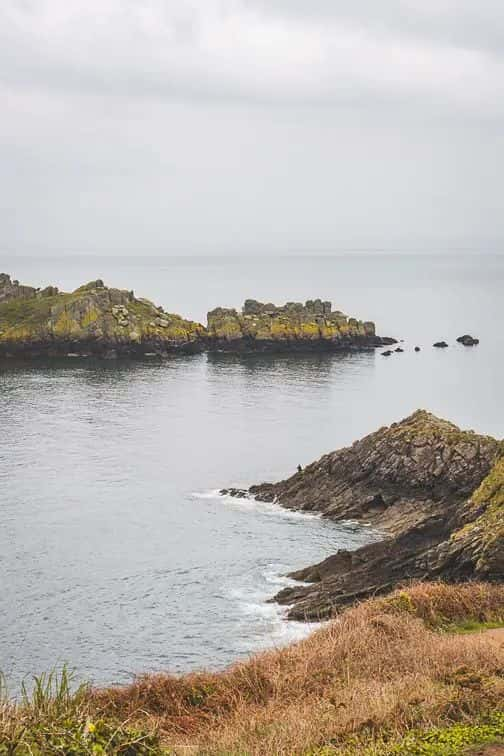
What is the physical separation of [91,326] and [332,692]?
380ft

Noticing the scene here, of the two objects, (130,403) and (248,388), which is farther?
(248,388)

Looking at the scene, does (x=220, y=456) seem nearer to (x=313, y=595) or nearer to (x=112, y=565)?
(x=112, y=565)

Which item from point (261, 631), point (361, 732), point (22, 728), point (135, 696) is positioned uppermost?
point (22, 728)

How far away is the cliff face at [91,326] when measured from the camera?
421 feet

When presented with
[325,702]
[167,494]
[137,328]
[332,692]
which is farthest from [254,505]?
[137,328]

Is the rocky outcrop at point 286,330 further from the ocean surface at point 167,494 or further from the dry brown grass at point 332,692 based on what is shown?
the dry brown grass at point 332,692

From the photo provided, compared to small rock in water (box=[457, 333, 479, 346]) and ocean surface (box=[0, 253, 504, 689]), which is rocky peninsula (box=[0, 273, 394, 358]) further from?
small rock in water (box=[457, 333, 479, 346])

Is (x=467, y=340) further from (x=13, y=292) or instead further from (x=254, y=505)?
(x=254, y=505)

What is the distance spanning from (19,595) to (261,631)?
466 inches

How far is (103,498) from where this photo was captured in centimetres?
5919

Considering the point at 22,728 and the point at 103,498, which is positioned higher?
the point at 22,728

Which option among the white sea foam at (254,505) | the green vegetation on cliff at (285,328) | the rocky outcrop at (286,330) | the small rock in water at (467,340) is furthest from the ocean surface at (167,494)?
the small rock in water at (467,340)

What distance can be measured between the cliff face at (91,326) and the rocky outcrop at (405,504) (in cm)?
7278

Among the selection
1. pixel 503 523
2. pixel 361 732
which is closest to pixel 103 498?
pixel 503 523
